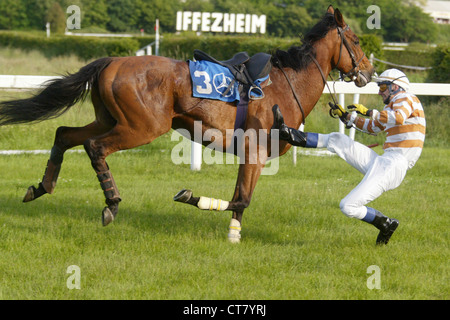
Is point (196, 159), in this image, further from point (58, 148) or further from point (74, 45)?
point (74, 45)

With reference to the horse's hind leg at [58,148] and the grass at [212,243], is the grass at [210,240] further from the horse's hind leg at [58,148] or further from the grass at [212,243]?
the horse's hind leg at [58,148]

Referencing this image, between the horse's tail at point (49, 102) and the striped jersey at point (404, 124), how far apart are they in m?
2.63

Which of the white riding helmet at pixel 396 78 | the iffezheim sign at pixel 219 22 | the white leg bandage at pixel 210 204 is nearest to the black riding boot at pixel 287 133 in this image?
the white leg bandage at pixel 210 204

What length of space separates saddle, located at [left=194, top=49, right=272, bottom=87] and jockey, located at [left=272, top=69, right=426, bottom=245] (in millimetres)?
369

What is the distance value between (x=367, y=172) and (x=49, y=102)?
9.77 ft

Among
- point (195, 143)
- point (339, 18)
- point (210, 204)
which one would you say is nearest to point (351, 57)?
point (339, 18)

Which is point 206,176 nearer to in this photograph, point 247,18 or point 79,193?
point 79,193

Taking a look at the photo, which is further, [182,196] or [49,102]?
[49,102]

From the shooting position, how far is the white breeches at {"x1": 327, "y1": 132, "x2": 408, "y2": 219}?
5.06 meters

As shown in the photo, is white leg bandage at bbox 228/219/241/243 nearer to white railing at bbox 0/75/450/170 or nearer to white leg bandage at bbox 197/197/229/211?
white leg bandage at bbox 197/197/229/211

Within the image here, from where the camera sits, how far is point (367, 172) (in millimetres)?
5156

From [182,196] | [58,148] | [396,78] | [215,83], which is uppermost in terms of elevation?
[396,78]

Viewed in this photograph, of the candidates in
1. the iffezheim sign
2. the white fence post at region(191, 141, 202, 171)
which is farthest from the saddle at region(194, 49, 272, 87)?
the iffezheim sign
